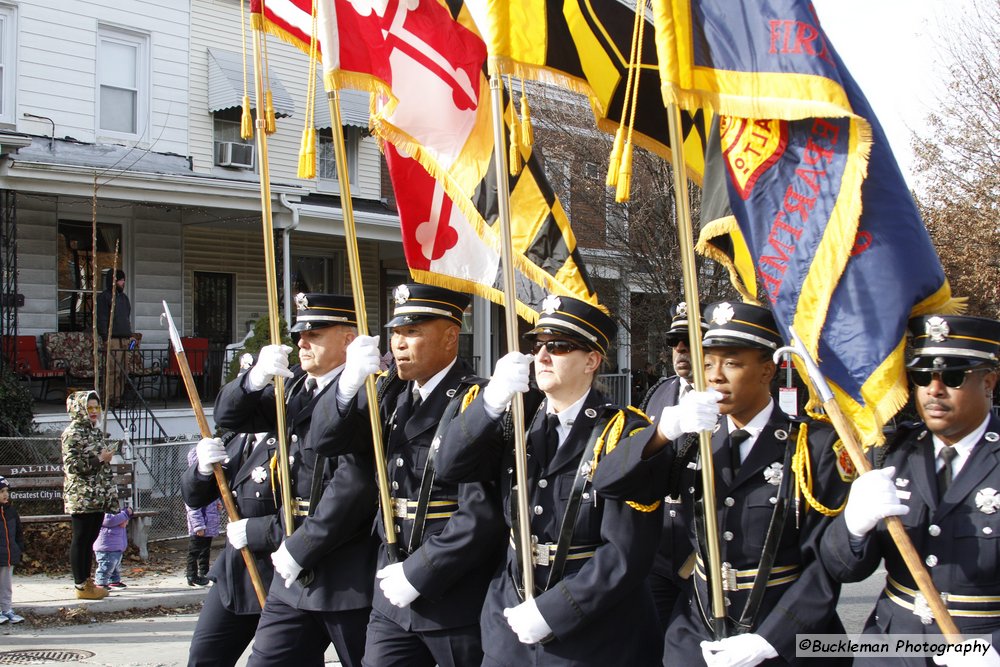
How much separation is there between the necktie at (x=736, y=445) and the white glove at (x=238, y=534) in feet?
8.72

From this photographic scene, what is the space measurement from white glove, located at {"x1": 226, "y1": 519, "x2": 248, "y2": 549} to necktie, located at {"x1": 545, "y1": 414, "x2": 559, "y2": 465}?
1984 mm

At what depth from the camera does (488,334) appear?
19.7m

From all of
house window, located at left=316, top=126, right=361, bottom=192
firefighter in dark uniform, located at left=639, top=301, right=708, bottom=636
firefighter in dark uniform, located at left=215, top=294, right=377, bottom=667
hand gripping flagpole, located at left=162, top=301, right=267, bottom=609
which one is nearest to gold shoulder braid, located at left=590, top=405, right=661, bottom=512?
firefighter in dark uniform, located at left=639, top=301, right=708, bottom=636

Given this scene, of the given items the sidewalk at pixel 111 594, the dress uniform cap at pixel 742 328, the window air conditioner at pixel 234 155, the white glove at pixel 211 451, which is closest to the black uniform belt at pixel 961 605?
the dress uniform cap at pixel 742 328

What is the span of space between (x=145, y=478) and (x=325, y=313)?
7928 millimetres

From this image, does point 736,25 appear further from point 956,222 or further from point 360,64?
point 956,222

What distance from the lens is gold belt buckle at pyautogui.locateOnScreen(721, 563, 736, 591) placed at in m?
3.57

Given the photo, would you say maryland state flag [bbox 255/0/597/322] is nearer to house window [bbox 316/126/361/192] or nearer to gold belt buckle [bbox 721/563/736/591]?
gold belt buckle [bbox 721/563/736/591]

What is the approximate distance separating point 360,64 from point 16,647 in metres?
5.33

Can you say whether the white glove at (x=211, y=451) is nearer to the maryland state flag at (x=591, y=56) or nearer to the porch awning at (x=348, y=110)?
the maryland state flag at (x=591, y=56)

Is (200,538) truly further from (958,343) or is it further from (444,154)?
(958,343)

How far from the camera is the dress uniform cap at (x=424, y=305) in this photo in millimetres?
4770

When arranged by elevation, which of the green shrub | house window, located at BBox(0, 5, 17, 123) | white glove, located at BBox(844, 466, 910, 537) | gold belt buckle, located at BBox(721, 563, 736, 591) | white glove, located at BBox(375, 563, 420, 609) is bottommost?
white glove, located at BBox(375, 563, 420, 609)

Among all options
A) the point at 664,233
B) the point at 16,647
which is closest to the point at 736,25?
the point at 16,647
